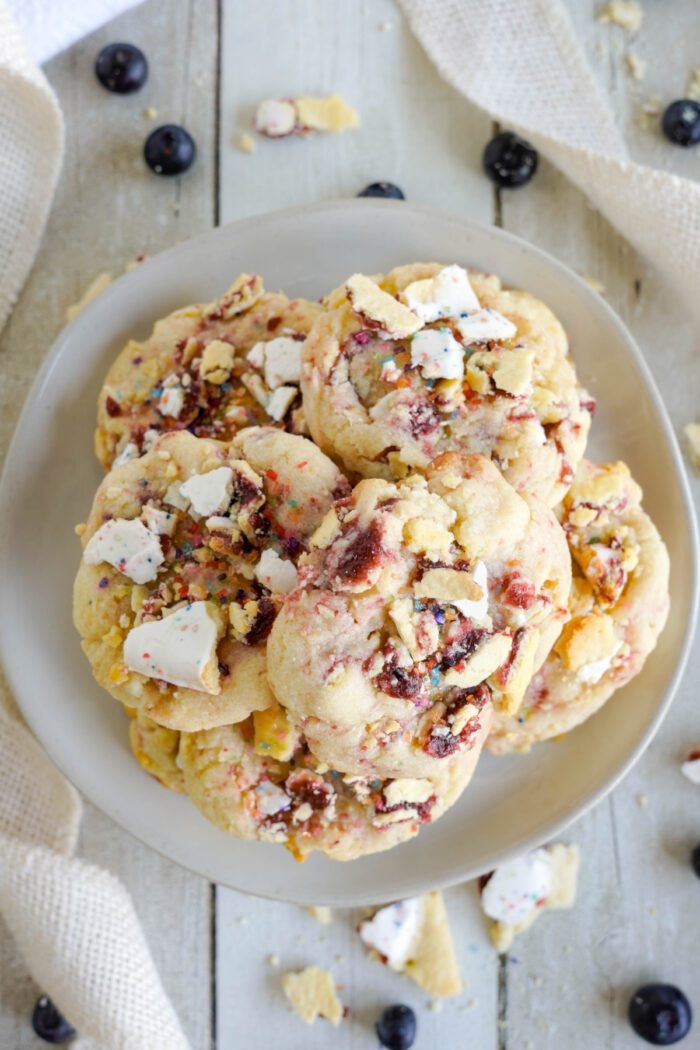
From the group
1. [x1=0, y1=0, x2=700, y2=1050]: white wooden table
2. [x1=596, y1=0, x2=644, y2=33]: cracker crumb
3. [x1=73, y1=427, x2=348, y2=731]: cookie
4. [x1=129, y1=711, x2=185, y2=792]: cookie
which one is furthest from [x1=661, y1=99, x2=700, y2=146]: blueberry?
[x1=129, y1=711, x2=185, y2=792]: cookie

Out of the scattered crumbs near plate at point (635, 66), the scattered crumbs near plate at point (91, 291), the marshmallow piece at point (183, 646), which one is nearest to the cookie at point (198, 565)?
the marshmallow piece at point (183, 646)

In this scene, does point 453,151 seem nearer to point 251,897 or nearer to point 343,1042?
point 251,897

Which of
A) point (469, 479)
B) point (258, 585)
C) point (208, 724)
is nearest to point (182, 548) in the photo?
point (258, 585)

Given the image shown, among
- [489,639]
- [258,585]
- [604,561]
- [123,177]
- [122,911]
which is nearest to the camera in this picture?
[489,639]

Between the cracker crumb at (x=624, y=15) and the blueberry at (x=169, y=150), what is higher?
the cracker crumb at (x=624, y=15)

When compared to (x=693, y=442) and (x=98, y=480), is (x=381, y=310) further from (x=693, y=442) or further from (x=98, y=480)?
(x=693, y=442)

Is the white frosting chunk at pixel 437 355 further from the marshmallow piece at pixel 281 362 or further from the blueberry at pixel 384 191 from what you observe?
the blueberry at pixel 384 191

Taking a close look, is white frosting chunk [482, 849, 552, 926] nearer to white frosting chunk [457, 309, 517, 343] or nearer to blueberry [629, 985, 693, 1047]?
blueberry [629, 985, 693, 1047]
